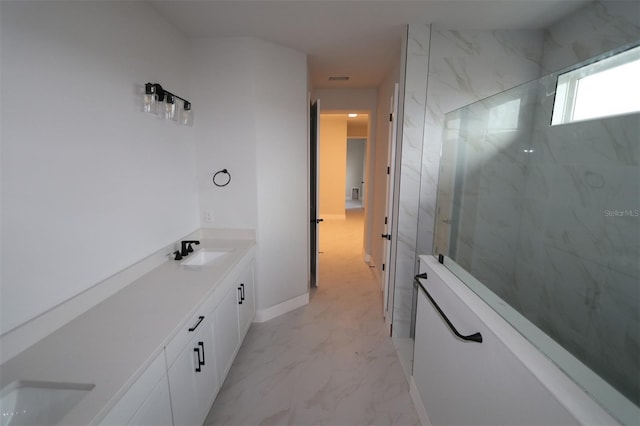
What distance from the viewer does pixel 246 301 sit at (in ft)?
7.93

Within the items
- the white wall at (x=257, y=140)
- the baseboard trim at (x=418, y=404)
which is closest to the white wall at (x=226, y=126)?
the white wall at (x=257, y=140)

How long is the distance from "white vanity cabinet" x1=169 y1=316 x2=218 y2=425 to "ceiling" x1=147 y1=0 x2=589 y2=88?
6.79 feet

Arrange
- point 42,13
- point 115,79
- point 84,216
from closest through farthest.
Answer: point 42,13 → point 84,216 → point 115,79

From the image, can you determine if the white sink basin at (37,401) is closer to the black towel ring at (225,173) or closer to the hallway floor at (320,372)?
the hallway floor at (320,372)

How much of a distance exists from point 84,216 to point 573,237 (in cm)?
296

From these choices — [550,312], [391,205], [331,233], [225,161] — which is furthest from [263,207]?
[331,233]

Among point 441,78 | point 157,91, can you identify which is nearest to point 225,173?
point 157,91

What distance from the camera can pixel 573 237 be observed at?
6.22 feet

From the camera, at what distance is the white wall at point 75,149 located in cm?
111

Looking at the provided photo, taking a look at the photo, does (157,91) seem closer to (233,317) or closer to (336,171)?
(233,317)

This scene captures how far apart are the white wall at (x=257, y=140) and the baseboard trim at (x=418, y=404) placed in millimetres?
1503

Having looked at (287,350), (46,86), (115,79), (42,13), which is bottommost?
(287,350)

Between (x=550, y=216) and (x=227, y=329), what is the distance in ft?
8.10

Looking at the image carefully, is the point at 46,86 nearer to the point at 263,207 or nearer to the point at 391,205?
the point at 263,207
